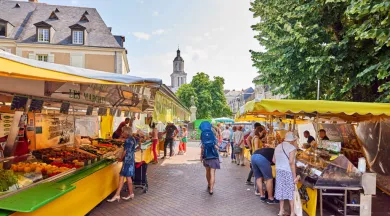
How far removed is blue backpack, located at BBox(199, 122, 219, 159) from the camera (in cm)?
718

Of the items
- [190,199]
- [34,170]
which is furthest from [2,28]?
[190,199]

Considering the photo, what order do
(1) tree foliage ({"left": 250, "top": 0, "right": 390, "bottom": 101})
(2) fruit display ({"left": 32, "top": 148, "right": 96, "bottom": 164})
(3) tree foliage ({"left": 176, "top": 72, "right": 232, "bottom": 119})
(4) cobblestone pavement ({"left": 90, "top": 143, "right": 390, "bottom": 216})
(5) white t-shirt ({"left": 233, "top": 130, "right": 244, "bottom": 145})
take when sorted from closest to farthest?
(4) cobblestone pavement ({"left": 90, "top": 143, "right": 390, "bottom": 216}), (2) fruit display ({"left": 32, "top": 148, "right": 96, "bottom": 164}), (1) tree foliage ({"left": 250, "top": 0, "right": 390, "bottom": 101}), (5) white t-shirt ({"left": 233, "top": 130, "right": 244, "bottom": 145}), (3) tree foliage ({"left": 176, "top": 72, "right": 232, "bottom": 119})

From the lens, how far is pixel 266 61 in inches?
459

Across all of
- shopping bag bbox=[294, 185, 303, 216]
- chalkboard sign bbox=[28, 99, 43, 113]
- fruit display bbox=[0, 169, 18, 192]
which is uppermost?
chalkboard sign bbox=[28, 99, 43, 113]

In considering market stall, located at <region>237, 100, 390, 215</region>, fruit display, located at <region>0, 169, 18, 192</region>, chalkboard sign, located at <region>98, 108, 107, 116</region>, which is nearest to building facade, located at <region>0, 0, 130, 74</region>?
chalkboard sign, located at <region>98, 108, 107, 116</region>

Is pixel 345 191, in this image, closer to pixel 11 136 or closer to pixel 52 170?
pixel 52 170

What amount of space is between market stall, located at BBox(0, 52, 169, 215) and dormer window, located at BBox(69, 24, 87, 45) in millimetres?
23049

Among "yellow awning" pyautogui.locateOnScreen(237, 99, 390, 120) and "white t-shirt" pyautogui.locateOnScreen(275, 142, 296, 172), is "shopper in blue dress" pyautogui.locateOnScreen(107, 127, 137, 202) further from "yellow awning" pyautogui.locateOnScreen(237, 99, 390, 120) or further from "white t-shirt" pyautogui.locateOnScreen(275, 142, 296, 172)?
"white t-shirt" pyautogui.locateOnScreen(275, 142, 296, 172)

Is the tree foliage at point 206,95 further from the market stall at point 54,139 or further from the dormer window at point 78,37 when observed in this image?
the market stall at point 54,139

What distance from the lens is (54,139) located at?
354 inches

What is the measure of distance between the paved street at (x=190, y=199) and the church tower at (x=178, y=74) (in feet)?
312

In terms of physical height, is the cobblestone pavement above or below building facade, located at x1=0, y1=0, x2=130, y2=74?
below

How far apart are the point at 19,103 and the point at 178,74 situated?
329 ft

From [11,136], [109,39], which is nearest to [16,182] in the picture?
[11,136]
